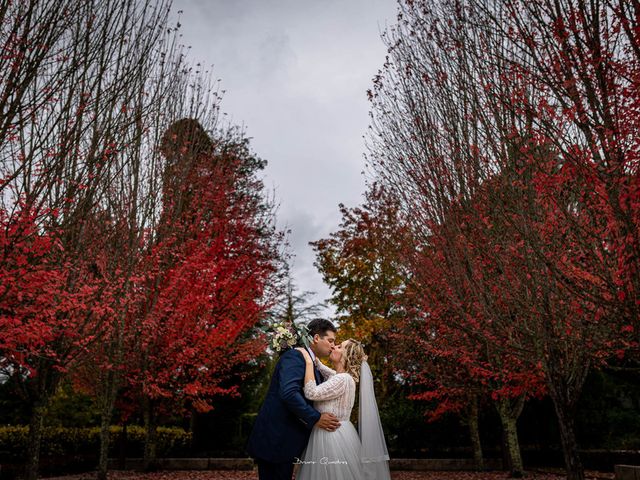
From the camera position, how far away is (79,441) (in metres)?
14.5

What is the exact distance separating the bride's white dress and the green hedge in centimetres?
860

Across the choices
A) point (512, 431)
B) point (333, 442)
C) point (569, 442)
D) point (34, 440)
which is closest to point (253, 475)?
point (512, 431)

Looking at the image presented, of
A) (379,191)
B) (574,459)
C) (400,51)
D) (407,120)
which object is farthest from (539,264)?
(379,191)

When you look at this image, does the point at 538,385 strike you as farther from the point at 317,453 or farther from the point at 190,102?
the point at 190,102

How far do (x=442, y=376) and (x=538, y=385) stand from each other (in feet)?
9.17

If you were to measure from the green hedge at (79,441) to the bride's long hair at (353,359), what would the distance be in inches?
339

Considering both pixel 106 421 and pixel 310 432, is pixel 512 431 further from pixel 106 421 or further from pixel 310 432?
pixel 310 432

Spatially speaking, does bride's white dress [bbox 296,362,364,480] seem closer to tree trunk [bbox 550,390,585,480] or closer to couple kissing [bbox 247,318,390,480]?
couple kissing [bbox 247,318,390,480]

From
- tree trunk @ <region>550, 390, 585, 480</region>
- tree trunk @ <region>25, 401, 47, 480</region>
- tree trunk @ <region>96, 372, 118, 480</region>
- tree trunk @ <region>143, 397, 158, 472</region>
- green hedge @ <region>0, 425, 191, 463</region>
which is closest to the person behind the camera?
tree trunk @ <region>550, 390, 585, 480</region>

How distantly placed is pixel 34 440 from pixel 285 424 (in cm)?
645

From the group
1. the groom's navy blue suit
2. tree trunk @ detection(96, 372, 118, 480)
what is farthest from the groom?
tree trunk @ detection(96, 372, 118, 480)

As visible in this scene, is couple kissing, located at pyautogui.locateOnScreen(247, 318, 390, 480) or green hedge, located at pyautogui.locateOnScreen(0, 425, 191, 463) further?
green hedge, located at pyautogui.locateOnScreen(0, 425, 191, 463)

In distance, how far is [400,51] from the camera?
382 inches

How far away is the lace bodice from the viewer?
4.09 m
